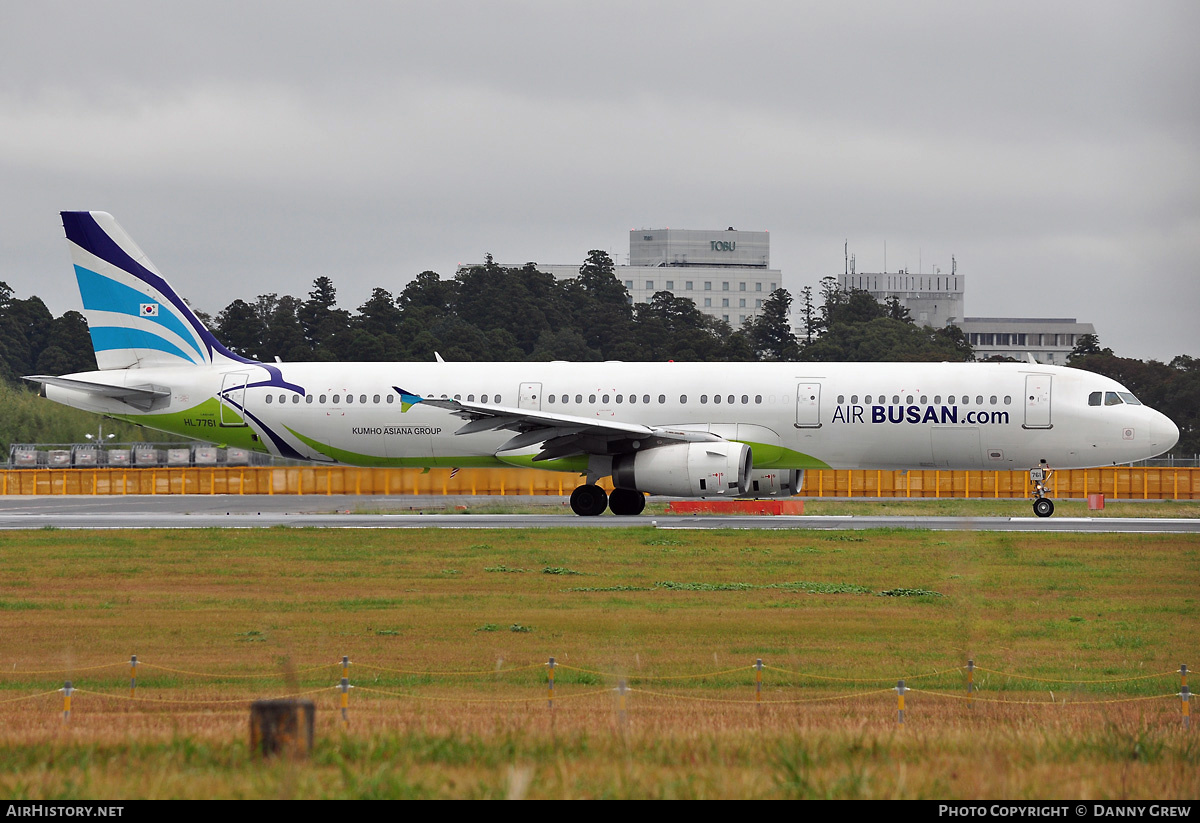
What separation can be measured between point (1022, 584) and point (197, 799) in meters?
17.9

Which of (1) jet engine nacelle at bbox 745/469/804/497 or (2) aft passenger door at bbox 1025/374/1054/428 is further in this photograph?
(1) jet engine nacelle at bbox 745/469/804/497

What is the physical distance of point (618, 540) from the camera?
97.7ft

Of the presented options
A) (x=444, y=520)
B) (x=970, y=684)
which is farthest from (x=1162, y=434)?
(x=970, y=684)

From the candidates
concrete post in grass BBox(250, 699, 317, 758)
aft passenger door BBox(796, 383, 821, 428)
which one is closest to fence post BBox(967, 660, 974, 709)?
concrete post in grass BBox(250, 699, 317, 758)

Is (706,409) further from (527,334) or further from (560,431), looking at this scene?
(527,334)

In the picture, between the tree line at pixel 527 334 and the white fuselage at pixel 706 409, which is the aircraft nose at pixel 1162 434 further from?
the tree line at pixel 527 334

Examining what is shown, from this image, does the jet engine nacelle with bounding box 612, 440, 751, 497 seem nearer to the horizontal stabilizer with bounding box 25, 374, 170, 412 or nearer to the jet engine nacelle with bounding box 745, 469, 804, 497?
the jet engine nacelle with bounding box 745, 469, 804, 497

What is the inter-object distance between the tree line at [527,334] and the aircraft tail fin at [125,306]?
174ft

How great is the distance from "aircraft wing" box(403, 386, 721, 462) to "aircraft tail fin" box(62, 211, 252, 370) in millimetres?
7577

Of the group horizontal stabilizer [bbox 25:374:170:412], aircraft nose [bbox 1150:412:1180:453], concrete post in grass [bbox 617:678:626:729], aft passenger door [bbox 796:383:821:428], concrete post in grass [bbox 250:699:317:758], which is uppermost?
horizontal stabilizer [bbox 25:374:170:412]

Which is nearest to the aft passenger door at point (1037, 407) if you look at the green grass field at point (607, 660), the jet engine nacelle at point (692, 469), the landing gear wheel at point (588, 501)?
the green grass field at point (607, 660)

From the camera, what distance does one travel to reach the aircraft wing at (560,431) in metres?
34.4

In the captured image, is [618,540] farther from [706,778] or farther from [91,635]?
[706,778]

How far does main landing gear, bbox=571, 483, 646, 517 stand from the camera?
3709 centimetres
